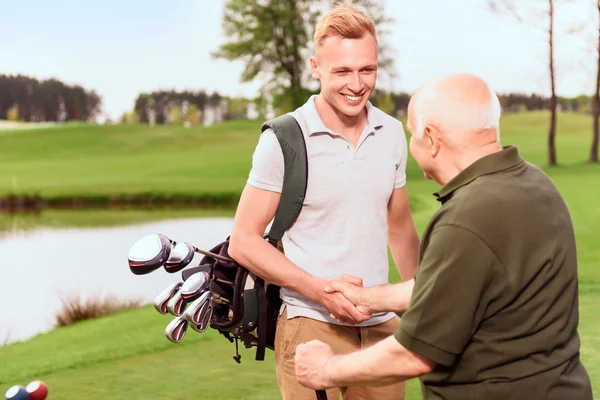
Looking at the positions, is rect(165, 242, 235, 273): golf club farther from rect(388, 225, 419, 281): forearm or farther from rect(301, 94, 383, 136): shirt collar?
rect(388, 225, 419, 281): forearm

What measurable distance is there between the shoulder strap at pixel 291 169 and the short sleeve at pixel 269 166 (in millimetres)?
16

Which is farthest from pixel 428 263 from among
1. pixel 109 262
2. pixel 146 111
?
pixel 146 111

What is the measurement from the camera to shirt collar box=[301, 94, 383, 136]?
2879mm

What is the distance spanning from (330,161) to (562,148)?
4609 cm

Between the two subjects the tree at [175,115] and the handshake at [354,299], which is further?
the tree at [175,115]

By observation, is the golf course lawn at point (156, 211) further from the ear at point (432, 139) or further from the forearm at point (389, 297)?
the ear at point (432, 139)

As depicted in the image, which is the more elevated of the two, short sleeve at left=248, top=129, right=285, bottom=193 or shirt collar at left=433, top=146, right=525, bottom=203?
shirt collar at left=433, top=146, right=525, bottom=203

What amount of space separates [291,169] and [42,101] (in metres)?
79.4

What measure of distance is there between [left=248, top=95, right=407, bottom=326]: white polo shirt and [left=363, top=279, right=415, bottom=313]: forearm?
191 millimetres

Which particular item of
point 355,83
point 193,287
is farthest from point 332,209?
point 193,287

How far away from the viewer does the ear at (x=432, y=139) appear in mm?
1957

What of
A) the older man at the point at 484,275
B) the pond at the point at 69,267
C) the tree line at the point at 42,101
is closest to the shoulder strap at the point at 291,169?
the older man at the point at 484,275

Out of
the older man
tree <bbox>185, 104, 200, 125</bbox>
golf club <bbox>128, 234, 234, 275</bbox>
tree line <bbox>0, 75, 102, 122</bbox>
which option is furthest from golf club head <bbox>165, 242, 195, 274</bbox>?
tree <bbox>185, 104, 200, 125</bbox>

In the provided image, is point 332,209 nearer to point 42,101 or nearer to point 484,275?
point 484,275
